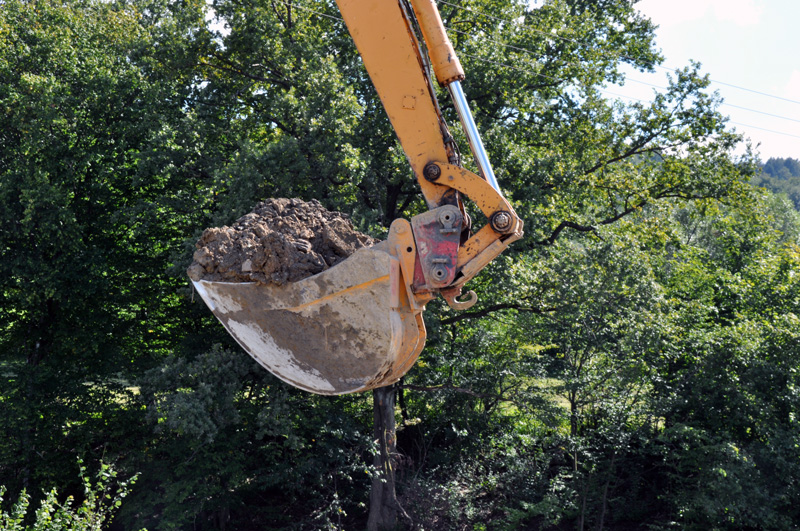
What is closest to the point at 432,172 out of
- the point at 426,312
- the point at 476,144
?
the point at 476,144

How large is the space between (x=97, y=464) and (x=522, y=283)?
28.9 feet

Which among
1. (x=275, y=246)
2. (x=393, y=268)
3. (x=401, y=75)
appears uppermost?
(x=401, y=75)

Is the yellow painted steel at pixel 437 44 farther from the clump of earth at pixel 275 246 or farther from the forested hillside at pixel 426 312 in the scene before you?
the forested hillside at pixel 426 312

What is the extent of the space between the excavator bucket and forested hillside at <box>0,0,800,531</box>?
137 inches

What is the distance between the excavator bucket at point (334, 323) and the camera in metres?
4.34

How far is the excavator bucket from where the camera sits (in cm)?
434

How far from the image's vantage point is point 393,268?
428 cm

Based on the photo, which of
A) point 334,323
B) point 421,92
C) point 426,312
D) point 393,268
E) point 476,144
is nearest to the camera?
point 393,268

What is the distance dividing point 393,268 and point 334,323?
64 cm

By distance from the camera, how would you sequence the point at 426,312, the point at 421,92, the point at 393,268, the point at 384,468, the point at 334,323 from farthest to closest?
the point at 384,468 → the point at 426,312 → the point at 421,92 → the point at 334,323 → the point at 393,268

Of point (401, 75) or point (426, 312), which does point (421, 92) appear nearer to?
point (401, 75)

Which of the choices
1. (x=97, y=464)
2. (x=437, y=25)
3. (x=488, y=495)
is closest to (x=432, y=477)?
(x=488, y=495)

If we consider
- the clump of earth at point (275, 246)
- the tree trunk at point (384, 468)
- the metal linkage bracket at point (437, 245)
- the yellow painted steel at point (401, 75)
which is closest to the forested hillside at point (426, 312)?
the tree trunk at point (384, 468)

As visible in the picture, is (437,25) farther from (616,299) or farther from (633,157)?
(633,157)
